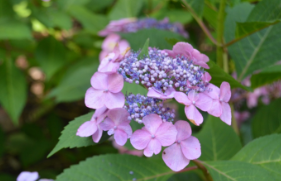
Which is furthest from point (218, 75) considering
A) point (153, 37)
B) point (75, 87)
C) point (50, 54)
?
point (50, 54)

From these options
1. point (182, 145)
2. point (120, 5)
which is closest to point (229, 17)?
point (182, 145)

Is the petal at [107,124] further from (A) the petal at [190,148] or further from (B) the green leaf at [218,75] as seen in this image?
(B) the green leaf at [218,75]

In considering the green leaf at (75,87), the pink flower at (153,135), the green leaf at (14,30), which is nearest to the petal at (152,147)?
the pink flower at (153,135)

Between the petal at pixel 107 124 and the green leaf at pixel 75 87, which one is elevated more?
the green leaf at pixel 75 87

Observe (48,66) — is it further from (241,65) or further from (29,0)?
(241,65)

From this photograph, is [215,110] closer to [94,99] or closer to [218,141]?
[94,99]

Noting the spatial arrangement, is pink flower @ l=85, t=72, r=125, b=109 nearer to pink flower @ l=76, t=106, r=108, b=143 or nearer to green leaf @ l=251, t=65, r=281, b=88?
pink flower @ l=76, t=106, r=108, b=143
